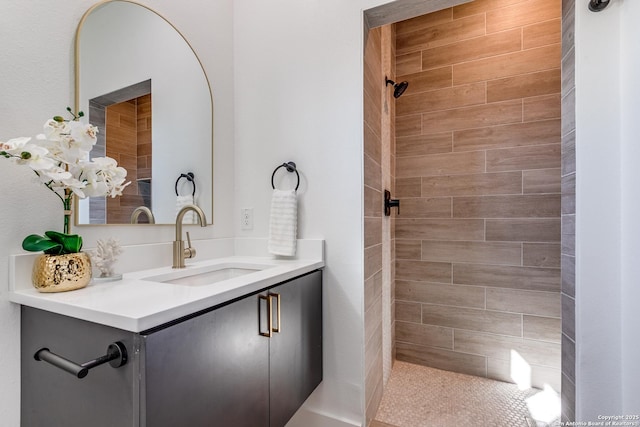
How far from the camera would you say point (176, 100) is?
138 cm

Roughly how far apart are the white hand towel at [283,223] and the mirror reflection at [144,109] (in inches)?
14.3

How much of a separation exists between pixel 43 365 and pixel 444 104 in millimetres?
2481

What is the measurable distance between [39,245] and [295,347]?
0.91 meters

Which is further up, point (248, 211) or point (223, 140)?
point (223, 140)

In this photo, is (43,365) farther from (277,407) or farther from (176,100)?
(176,100)

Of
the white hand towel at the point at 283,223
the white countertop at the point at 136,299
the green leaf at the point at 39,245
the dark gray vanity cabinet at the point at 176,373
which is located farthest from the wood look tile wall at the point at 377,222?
the green leaf at the point at 39,245

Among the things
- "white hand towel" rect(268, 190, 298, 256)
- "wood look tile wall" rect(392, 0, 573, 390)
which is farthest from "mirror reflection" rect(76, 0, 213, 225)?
"wood look tile wall" rect(392, 0, 573, 390)

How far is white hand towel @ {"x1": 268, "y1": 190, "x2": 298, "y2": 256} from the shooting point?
143cm

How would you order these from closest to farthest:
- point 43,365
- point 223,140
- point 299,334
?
1. point 43,365
2. point 299,334
3. point 223,140

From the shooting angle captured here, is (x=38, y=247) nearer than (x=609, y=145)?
Yes

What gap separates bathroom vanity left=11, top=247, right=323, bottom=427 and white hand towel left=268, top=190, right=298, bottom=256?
312mm

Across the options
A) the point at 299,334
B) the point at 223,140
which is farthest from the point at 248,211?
the point at 299,334

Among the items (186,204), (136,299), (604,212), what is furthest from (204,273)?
(604,212)

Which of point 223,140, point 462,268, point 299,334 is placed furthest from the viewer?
point 462,268
